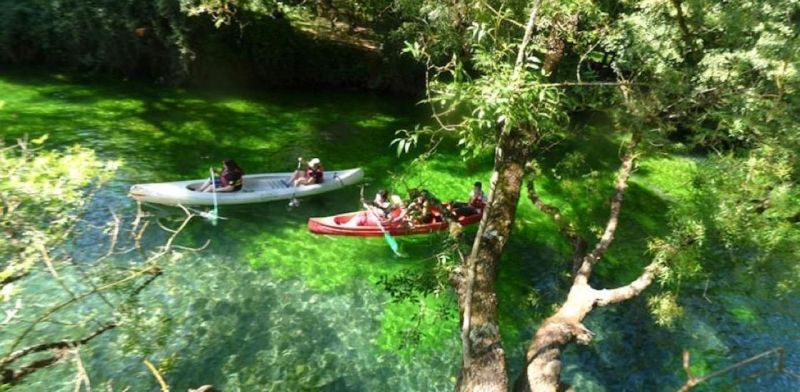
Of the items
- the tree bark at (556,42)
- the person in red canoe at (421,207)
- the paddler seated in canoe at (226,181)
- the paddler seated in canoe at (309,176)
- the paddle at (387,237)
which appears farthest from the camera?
the paddler seated in canoe at (309,176)

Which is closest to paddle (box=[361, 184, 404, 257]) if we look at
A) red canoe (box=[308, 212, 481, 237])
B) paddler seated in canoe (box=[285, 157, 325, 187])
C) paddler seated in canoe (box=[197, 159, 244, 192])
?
red canoe (box=[308, 212, 481, 237])

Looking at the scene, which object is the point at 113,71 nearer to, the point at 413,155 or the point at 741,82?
the point at 413,155

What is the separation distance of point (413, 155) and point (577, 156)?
7583 mm

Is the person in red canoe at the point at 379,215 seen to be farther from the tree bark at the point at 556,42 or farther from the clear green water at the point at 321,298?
the tree bark at the point at 556,42

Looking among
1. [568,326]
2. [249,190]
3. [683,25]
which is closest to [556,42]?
[683,25]

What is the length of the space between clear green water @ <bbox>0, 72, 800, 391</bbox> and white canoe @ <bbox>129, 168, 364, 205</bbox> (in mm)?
291

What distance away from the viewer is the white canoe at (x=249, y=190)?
11.9 metres

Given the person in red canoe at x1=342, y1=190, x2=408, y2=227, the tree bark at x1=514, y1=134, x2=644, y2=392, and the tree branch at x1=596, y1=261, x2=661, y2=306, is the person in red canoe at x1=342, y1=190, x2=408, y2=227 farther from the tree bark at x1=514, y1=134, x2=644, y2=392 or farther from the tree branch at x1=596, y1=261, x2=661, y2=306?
the tree branch at x1=596, y1=261, x2=661, y2=306

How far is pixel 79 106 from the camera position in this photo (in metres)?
16.7

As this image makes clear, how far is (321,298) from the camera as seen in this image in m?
10.0

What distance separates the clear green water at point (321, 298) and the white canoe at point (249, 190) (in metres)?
0.29

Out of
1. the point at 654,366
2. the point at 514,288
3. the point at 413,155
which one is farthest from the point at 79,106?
the point at 654,366

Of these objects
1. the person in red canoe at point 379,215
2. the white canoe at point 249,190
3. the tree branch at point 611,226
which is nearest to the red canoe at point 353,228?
the person in red canoe at point 379,215

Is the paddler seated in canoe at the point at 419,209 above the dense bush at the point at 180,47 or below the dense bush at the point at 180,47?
below
